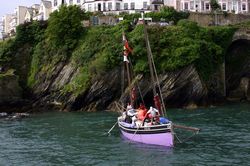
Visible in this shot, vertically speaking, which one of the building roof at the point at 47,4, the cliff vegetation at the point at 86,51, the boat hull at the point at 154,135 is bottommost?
the boat hull at the point at 154,135

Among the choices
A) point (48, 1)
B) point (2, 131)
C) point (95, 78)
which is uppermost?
point (48, 1)

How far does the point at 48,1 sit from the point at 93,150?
95.5m

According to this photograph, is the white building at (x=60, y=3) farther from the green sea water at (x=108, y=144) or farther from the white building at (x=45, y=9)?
the green sea water at (x=108, y=144)

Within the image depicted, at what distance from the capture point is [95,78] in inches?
2896

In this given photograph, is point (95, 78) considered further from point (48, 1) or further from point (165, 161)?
point (48, 1)

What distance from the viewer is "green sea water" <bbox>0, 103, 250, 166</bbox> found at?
3462 centimetres

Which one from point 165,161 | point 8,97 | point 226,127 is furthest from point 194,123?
point 8,97

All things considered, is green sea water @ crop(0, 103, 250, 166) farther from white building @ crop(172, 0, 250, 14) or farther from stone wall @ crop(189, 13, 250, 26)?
white building @ crop(172, 0, 250, 14)

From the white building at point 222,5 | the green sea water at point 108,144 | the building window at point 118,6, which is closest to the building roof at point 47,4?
the building window at point 118,6

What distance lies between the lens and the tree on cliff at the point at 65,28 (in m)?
81.2

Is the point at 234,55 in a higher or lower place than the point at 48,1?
lower

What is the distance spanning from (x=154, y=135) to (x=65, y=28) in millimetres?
46680

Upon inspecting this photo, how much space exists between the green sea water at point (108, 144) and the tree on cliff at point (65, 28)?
22.8 m

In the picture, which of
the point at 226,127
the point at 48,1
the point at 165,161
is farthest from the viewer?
the point at 48,1
